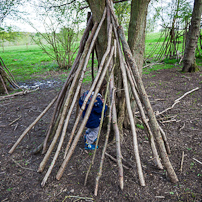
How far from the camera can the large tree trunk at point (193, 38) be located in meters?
5.89

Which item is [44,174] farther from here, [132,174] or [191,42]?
[191,42]

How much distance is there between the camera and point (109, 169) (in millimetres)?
2254

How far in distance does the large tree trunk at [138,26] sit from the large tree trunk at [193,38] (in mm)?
4598

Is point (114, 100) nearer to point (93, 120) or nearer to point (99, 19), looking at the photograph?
point (93, 120)

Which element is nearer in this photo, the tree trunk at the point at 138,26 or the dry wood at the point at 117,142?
the dry wood at the point at 117,142

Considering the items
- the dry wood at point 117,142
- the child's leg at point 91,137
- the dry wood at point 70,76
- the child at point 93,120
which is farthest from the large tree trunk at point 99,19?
the child's leg at point 91,137

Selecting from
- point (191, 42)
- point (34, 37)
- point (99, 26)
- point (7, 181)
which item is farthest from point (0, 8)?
point (191, 42)

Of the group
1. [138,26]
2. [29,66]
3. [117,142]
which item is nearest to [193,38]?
[138,26]

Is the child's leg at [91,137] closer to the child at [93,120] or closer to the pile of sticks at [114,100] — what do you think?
the child at [93,120]

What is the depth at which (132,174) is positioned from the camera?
2.16 metres

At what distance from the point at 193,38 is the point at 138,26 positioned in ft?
15.7

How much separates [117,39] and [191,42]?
524 cm

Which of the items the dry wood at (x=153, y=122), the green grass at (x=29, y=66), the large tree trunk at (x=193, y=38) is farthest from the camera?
the green grass at (x=29, y=66)

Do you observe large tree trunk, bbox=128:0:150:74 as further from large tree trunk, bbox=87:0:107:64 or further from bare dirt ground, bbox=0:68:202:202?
bare dirt ground, bbox=0:68:202:202
